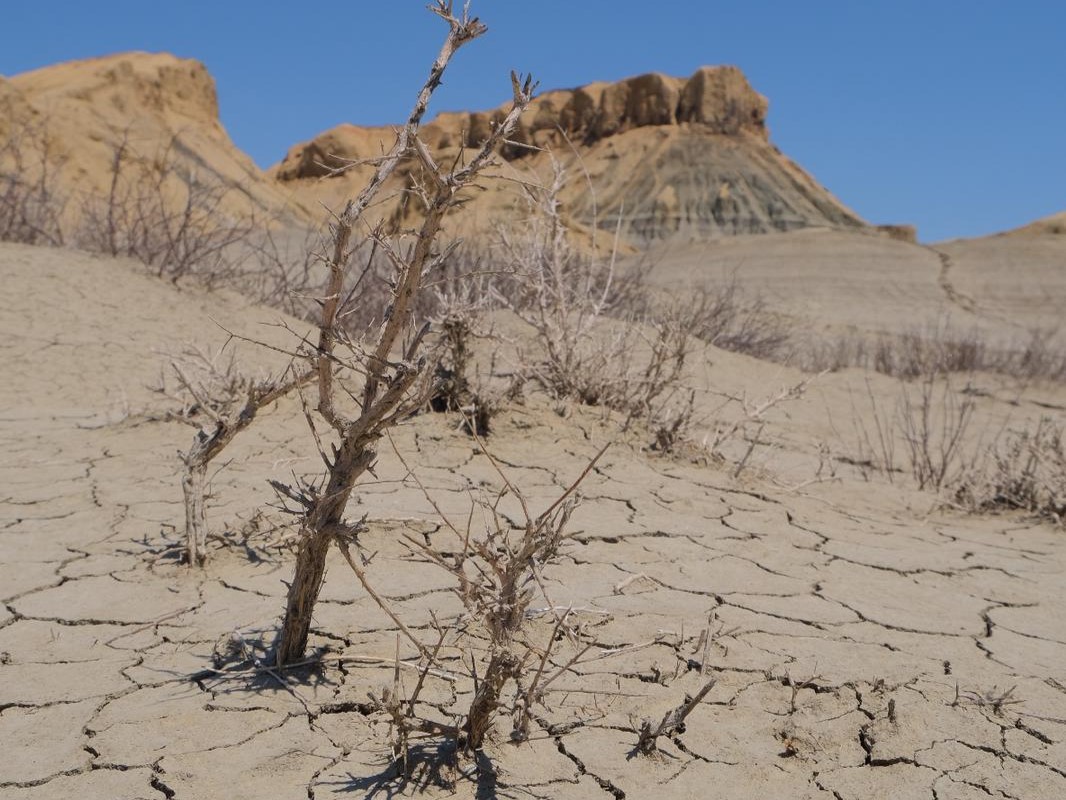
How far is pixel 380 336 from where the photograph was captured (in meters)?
1.57

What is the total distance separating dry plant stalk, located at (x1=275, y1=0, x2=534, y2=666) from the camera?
1.31 m

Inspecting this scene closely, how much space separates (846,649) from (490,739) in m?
0.91

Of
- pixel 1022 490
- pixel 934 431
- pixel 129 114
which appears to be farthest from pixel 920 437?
pixel 129 114

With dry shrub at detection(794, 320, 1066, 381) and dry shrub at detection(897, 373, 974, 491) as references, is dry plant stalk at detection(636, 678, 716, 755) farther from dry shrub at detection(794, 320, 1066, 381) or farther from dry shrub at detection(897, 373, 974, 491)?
dry shrub at detection(794, 320, 1066, 381)

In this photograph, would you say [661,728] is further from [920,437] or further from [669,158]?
[669,158]

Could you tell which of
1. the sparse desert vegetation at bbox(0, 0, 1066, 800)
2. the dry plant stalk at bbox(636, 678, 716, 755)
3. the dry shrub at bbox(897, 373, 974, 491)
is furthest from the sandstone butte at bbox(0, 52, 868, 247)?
the dry plant stalk at bbox(636, 678, 716, 755)

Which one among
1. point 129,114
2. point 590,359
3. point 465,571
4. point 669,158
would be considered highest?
point 669,158

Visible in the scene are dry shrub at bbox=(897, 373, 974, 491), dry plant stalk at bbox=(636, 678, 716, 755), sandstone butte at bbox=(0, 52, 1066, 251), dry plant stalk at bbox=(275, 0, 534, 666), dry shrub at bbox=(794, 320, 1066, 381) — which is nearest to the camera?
dry plant stalk at bbox=(275, 0, 534, 666)

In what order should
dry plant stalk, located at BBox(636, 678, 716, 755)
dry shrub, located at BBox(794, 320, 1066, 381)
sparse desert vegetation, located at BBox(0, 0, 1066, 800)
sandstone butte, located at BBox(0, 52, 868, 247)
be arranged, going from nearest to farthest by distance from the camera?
sparse desert vegetation, located at BBox(0, 0, 1066, 800)
dry plant stalk, located at BBox(636, 678, 716, 755)
dry shrub, located at BBox(794, 320, 1066, 381)
sandstone butte, located at BBox(0, 52, 868, 247)

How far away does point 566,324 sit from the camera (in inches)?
163

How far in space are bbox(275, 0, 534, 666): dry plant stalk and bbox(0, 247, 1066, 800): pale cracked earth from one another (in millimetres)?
234

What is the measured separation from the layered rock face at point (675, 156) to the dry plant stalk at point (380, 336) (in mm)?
35480

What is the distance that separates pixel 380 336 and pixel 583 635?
849 millimetres

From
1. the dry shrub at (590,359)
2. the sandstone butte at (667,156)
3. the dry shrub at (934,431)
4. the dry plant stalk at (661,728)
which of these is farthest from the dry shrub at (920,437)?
the sandstone butte at (667,156)
